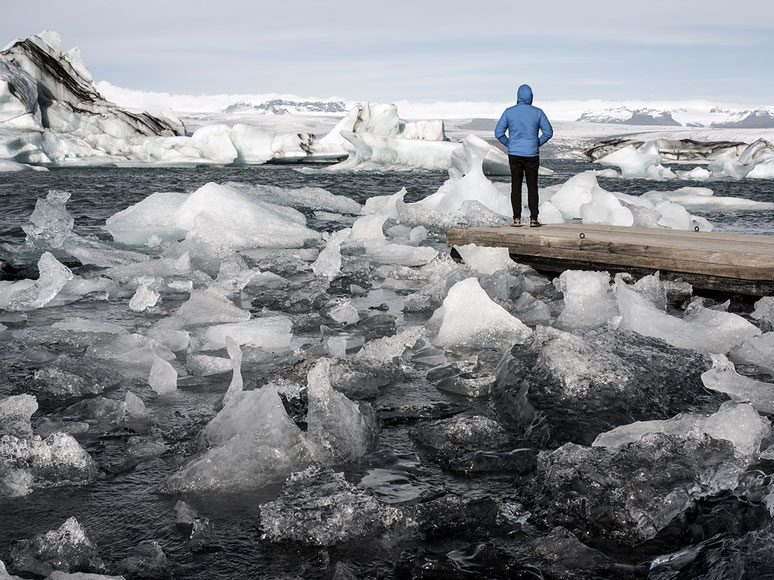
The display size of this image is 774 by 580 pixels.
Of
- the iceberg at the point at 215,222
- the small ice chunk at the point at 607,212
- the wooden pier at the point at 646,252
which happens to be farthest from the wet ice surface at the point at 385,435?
the small ice chunk at the point at 607,212

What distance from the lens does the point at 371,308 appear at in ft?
19.9

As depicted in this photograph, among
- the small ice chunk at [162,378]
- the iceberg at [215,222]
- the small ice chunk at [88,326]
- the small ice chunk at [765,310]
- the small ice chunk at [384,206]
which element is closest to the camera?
the small ice chunk at [162,378]

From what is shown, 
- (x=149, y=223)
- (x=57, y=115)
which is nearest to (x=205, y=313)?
(x=149, y=223)

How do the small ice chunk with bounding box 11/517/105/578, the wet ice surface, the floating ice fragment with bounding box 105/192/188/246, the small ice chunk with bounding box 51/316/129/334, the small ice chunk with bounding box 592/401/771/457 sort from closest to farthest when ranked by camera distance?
1. the small ice chunk with bounding box 11/517/105/578
2. the wet ice surface
3. the small ice chunk with bounding box 592/401/771/457
4. the small ice chunk with bounding box 51/316/129/334
5. the floating ice fragment with bounding box 105/192/188/246

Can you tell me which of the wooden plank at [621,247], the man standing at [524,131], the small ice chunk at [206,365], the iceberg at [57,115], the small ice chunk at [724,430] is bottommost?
the small ice chunk at [724,430]

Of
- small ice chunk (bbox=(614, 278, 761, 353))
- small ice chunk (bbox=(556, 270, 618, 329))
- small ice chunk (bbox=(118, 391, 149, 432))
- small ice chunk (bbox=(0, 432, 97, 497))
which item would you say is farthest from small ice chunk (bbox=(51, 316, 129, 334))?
small ice chunk (bbox=(614, 278, 761, 353))

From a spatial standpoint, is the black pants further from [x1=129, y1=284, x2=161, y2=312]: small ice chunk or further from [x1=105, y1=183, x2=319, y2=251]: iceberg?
[x1=129, y1=284, x2=161, y2=312]: small ice chunk

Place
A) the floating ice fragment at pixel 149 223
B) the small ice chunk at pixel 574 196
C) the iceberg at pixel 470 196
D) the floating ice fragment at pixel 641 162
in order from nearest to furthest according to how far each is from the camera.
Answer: the floating ice fragment at pixel 149 223, the iceberg at pixel 470 196, the small ice chunk at pixel 574 196, the floating ice fragment at pixel 641 162

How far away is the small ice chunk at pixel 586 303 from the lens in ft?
17.4

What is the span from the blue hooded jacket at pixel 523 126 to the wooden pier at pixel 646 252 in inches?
30.9

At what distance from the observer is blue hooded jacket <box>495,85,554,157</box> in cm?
730

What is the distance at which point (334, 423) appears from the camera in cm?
321

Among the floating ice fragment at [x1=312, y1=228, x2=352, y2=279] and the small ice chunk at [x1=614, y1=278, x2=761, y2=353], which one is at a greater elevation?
the floating ice fragment at [x1=312, y1=228, x2=352, y2=279]

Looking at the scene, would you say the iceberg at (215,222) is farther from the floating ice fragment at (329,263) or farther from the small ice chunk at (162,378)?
the small ice chunk at (162,378)
